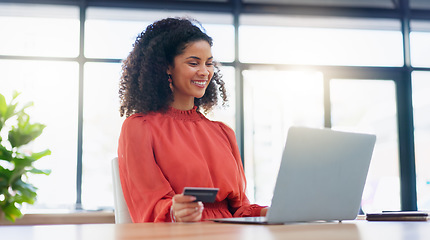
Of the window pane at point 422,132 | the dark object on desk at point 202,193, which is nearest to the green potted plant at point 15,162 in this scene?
the dark object on desk at point 202,193

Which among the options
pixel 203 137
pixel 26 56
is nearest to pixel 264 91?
pixel 26 56

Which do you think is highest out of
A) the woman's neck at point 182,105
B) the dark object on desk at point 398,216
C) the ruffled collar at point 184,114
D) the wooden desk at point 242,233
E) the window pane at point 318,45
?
the window pane at point 318,45

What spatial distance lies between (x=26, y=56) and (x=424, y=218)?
4131 millimetres

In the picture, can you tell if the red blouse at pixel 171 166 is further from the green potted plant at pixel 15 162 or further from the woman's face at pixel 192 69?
the green potted plant at pixel 15 162

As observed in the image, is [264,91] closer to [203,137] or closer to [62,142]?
[62,142]

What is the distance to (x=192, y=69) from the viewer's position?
1846mm

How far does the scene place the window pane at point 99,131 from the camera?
468cm

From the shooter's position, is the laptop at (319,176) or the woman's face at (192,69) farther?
the woman's face at (192,69)

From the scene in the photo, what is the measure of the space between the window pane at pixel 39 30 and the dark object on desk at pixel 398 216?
3895mm

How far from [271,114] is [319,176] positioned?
154 inches

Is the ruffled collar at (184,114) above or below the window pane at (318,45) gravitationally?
below

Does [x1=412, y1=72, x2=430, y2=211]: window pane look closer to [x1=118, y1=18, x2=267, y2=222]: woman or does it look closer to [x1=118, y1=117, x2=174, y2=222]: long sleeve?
[x1=118, y1=18, x2=267, y2=222]: woman

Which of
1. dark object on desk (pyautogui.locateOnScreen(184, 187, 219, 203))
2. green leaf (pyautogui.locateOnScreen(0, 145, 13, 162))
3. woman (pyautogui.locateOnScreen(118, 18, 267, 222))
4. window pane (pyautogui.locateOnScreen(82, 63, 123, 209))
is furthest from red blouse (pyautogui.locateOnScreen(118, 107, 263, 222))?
window pane (pyautogui.locateOnScreen(82, 63, 123, 209))

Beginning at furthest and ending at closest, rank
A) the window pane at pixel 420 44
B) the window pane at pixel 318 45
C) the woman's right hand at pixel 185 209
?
1. the window pane at pixel 420 44
2. the window pane at pixel 318 45
3. the woman's right hand at pixel 185 209
